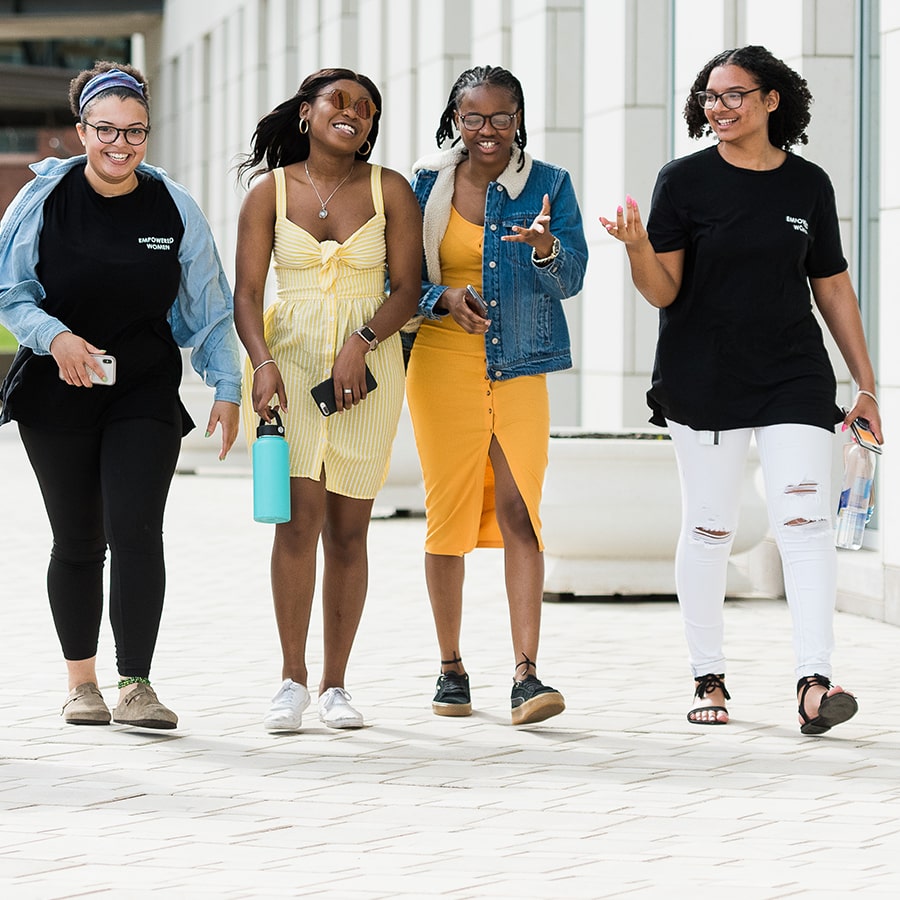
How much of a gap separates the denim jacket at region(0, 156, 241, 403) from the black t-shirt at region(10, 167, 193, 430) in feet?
0.15

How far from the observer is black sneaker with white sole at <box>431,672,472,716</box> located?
637cm

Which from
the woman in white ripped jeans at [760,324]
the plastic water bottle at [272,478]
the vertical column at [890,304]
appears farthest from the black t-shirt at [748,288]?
the vertical column at [890,304]

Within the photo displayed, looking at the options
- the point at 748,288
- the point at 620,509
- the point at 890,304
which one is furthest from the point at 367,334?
the point at 620,509

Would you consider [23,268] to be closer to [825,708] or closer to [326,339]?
[326,339]

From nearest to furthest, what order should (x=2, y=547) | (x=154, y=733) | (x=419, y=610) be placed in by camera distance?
(x=154, y=733)
(x=419, y=610)
(x=2, y=547)

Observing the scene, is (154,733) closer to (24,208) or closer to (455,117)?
(24,208)

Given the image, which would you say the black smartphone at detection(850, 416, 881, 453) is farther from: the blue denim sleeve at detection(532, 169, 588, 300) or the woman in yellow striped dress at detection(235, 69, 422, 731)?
the woman in yellow striped dress at detection(235, 69, 422, 731)

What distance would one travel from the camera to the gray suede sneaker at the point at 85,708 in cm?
614

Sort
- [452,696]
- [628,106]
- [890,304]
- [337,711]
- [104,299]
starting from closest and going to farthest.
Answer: [104,299], [337,711], [452,696], [890,304], [628,106]

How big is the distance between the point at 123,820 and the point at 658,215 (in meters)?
2.55

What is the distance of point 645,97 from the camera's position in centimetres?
1287

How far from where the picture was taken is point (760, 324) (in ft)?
19.9

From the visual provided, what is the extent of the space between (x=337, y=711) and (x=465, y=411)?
1013 millimetres

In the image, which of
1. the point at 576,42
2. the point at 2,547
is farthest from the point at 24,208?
the point at 576,42
